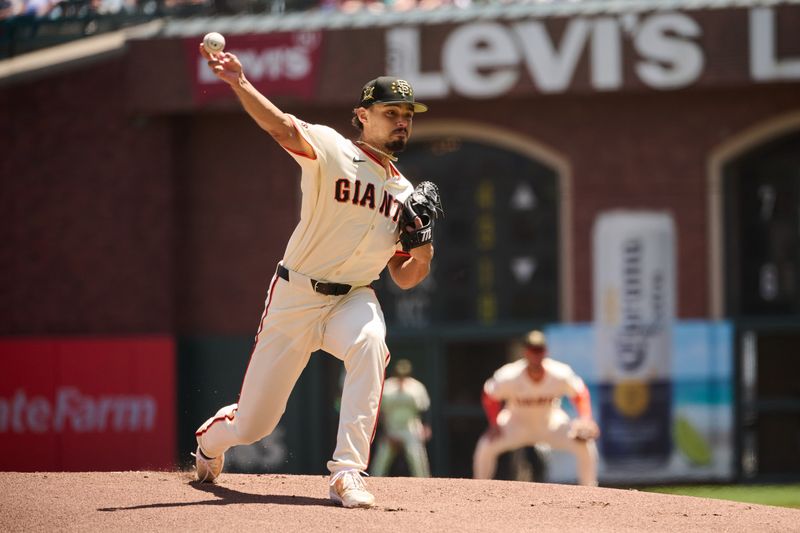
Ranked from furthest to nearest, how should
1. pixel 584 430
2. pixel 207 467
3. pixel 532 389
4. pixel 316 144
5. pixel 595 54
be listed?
1. pixel 595 54
2. pixel 532 389
3. pixel 584 430
4. pixel 207 467
5. pixel 316 144

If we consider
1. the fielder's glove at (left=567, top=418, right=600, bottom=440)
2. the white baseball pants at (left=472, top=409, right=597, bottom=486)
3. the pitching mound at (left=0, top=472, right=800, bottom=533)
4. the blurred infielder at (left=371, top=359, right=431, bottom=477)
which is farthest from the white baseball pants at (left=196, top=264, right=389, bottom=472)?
the blurred infielder at (left=371, top=359, right=431, bottom=477)

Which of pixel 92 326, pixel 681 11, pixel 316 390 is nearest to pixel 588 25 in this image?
pixel 681 11

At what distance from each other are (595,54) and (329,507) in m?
10.3

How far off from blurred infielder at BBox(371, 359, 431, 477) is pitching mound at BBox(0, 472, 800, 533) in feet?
24.2

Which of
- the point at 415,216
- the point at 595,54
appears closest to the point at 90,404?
the point at 595,54

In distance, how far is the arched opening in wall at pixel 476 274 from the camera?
16406mm

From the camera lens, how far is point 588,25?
1588cm

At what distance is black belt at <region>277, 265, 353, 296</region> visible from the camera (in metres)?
6.80

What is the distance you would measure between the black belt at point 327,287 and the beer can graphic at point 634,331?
965 centimetres

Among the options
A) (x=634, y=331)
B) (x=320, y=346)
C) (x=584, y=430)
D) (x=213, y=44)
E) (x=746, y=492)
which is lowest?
(x=746, y=492)

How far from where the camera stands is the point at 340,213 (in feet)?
22.3

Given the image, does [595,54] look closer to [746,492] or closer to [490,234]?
[490,234]

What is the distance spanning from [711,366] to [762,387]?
0.64m

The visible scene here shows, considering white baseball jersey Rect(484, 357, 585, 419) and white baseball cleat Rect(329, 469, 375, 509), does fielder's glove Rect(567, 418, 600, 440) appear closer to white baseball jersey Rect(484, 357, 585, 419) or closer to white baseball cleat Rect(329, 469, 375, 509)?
white baseball jersey Rect(484, 357, 585, 419)
